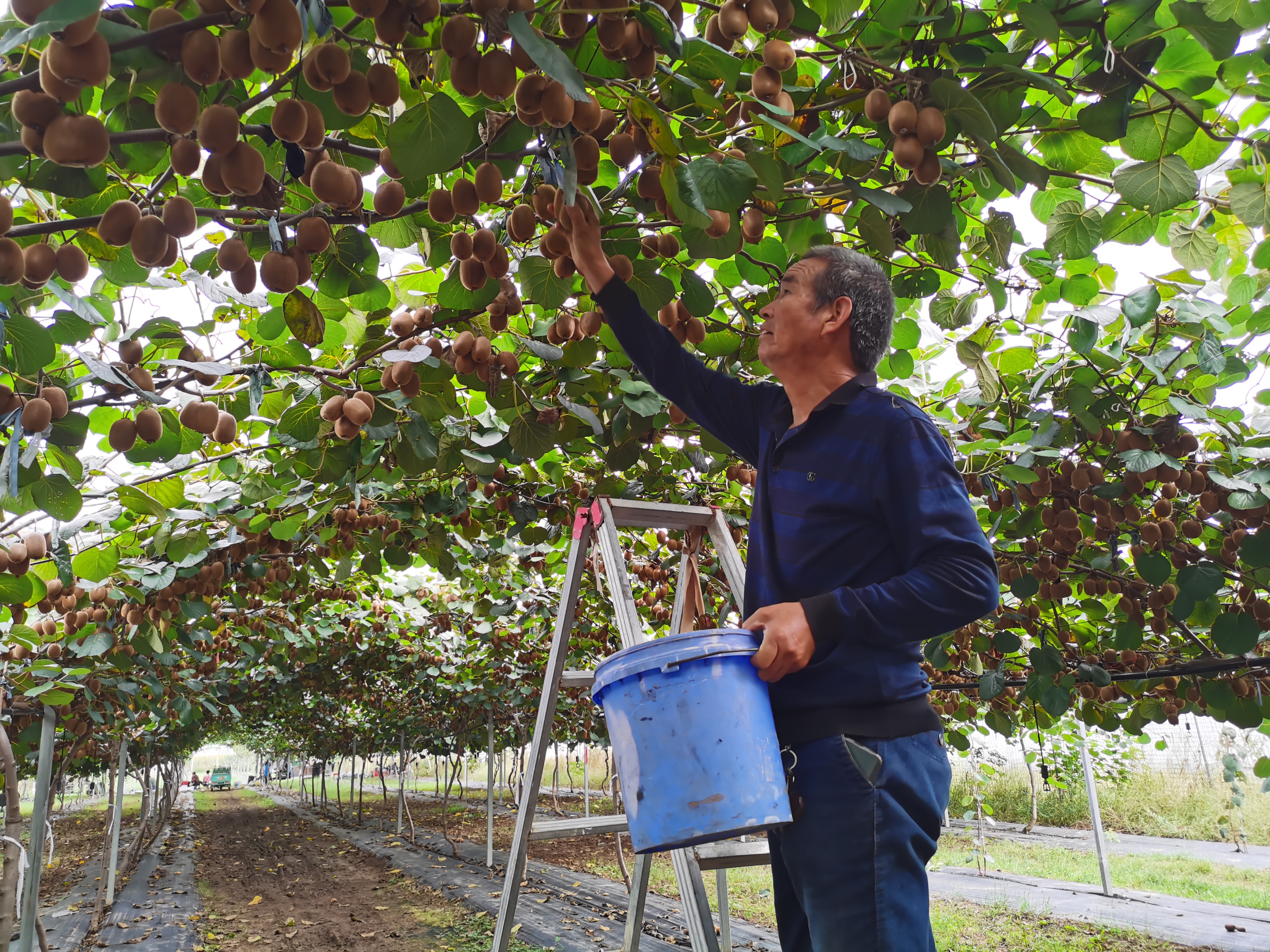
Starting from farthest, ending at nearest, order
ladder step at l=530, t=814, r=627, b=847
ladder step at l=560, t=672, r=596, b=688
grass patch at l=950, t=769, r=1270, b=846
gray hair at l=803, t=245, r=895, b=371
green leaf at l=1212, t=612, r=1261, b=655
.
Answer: grass patch at l=950, t=769, r=1270, b=846
green leaf at l=1212, t=612, r=1261, b=655
ladder step at l=560, t=672, r=596, b=688
ladder step at l=530, t=814, r=627, b=847
gray hair at l=803, t=245, r=895, b=371

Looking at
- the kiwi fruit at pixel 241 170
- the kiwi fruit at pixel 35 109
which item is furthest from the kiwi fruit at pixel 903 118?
the kiwi fruit at pixel 35 109

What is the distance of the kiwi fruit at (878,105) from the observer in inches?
56.0

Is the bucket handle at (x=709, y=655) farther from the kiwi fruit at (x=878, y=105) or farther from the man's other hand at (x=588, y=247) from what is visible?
the kiwi fruit at (x=878, y=105)

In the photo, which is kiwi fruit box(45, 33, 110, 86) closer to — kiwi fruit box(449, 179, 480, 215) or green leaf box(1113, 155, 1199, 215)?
kiwi fruit box(449, 179, 480, 215)

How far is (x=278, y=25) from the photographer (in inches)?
36.5

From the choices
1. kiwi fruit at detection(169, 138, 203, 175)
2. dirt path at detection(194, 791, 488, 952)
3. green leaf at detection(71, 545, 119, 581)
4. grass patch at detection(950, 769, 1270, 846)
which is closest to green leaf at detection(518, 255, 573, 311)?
kiwi fruit at detection(169, 138, 203, 175)

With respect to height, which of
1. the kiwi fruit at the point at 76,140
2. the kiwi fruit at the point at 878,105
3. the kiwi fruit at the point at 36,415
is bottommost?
the kiwi fruit at the point at 36,415

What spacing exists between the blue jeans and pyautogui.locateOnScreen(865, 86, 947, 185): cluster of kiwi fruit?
1014mm

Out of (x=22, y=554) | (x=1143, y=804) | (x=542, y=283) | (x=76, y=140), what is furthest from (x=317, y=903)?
(x=1143, y=804)

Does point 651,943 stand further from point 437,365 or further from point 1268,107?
point 1268,107

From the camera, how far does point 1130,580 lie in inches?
157

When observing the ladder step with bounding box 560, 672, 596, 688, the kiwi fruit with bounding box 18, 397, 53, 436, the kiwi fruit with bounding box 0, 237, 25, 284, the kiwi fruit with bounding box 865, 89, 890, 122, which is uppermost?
the kiwi fruit with bounding box 865, 89, 890, 122

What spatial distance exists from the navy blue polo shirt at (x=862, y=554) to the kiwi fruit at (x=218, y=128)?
35.5 inches

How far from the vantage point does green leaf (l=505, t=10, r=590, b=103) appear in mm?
950
